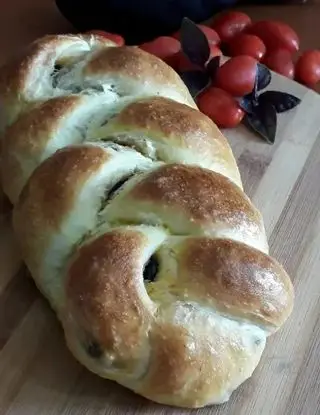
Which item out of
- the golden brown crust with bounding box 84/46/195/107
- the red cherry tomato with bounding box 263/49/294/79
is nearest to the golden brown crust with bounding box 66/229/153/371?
the golden brown crust with bounding box 84/46/195/107

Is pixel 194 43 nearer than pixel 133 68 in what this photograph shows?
No

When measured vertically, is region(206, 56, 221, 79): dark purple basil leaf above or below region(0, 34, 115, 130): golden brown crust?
below

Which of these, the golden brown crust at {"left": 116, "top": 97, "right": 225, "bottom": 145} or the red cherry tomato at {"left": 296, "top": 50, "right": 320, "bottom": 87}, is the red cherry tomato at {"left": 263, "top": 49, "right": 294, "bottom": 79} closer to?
the red cherry tomato at {"left": 296, "top": 50, "right": 320, "bottom": 87}

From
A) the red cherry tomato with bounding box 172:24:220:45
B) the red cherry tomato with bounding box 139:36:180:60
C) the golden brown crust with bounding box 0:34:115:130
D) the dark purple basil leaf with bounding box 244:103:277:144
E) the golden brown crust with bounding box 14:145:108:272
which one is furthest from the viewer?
the red cherry tomato with bounding box 172:24:220:45

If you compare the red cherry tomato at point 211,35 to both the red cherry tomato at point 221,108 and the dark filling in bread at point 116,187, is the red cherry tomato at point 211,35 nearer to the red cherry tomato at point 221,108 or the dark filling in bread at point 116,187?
the red cherry tomato at point 221,108

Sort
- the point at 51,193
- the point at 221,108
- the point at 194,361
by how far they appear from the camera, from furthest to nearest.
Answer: the point at 221,108
the point at 51,193
the point at 194,361

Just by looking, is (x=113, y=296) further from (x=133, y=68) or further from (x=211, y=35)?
(x=211, y=35)

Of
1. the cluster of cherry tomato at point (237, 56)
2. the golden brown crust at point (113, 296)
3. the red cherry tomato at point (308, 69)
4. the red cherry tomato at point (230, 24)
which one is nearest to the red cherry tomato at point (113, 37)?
the cluster of cherry tomato at point (237, 56)

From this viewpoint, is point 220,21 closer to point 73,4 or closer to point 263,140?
point 73,4

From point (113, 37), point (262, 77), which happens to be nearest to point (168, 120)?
point (262, 77)
